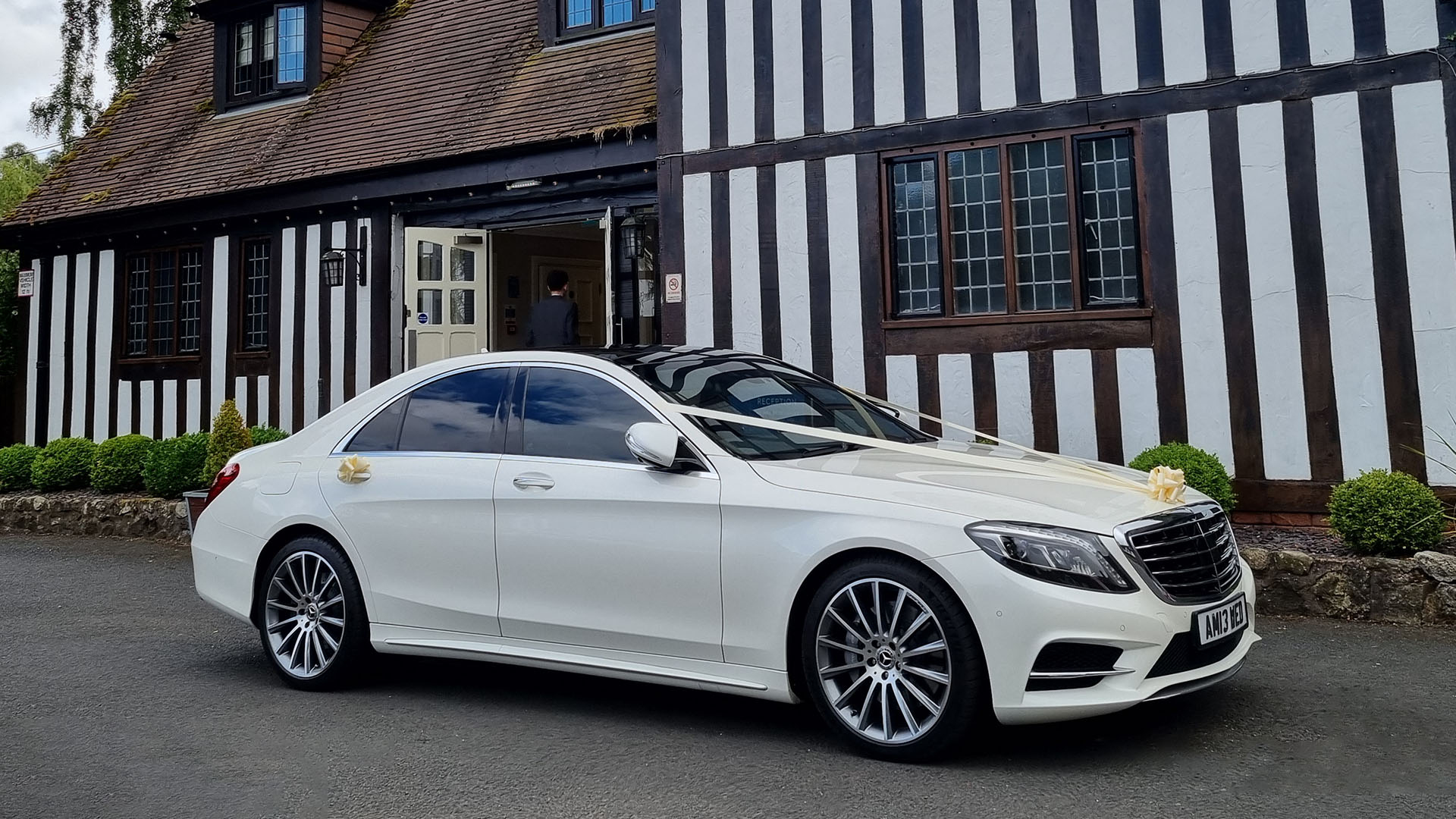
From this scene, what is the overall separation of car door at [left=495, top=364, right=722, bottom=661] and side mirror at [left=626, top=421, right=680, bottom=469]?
3.0 inches

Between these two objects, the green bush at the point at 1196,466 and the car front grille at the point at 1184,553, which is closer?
the car front grille at the point at 1184,553

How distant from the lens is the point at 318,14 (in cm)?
1542

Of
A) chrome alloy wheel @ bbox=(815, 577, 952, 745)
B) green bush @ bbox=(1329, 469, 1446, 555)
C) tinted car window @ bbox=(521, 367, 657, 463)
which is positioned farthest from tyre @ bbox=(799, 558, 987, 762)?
green bush @ bbox=(1329, 469, 1446, 555)

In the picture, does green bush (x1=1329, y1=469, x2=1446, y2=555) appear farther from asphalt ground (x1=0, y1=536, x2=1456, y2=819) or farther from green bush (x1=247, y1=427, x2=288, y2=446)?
green bush (x1=247, y1=427, x2=288, y2=446)

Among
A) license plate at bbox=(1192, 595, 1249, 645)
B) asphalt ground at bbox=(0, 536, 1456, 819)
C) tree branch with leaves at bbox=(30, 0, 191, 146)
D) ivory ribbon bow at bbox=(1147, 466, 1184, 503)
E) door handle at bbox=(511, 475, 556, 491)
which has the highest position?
tree branch with leaves at bbox=(30, 0, 191, 146)

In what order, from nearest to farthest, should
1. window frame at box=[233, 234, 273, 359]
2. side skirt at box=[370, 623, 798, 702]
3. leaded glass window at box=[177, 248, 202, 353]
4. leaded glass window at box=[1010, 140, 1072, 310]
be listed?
side skirt at box=[370, 623, 798, 702]
leaded glass window at box=[1010, 140, 1072, 310]
window frame at box=[233, 234, 273, 359]
leaded glass window at box=[177, 248, 202, 353]

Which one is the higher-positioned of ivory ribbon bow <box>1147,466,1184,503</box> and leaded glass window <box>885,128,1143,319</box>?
leaded glass window <box>885,128,1143,319</box>

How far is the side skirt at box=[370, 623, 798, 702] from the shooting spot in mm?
4316

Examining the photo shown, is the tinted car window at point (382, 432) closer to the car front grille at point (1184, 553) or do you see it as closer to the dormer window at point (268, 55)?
the car front grille at point (1184, 553)

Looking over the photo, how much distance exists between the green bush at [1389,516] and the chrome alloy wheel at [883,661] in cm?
407

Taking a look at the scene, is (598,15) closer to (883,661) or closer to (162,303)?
(162,303)

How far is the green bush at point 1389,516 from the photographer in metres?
6.69

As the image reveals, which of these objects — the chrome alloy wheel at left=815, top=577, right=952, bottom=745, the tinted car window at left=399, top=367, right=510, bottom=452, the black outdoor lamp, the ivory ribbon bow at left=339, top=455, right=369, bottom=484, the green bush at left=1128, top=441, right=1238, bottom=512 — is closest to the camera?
the chrome alloy wheel at left=815, top=577, right=952, bottom=745

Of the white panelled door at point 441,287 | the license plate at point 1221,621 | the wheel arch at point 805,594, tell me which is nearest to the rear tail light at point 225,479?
the wheel arch at point 805,594
